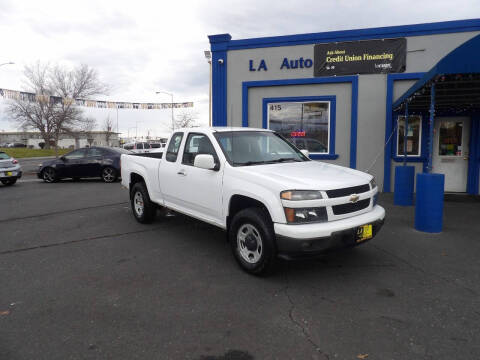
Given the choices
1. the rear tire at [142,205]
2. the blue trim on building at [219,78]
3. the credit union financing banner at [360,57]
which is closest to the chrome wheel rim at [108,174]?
the blue trim on building at [219,78]

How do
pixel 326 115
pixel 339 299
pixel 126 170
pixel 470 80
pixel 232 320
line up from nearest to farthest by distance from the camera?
pixel 232 320
pixel 339 299
pixel 470 80
pixel 126 170
pixel 326 115

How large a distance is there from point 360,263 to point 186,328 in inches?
104

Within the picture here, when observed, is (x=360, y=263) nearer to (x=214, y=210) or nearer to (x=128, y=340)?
(x=214, y=210)

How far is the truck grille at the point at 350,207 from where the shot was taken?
3.99m

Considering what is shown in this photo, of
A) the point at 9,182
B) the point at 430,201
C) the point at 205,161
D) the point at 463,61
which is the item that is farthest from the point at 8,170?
the point at 463,61

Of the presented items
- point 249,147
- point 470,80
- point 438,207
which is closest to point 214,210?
point 249,147

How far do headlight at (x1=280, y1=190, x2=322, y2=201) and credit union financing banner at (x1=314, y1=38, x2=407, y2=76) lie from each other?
8.10 meters

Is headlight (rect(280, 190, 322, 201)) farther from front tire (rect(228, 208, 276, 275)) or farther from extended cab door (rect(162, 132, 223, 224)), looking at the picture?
extended cab door (rect(162, 132, 223, 224))

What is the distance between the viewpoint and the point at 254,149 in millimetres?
5145

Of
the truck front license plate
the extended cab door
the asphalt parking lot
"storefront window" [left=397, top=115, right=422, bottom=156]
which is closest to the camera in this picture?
the asphalt parking lot

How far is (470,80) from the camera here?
6.69 meters

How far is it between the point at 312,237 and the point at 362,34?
8.90 meters

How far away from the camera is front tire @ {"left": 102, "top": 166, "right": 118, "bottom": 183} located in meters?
14.4

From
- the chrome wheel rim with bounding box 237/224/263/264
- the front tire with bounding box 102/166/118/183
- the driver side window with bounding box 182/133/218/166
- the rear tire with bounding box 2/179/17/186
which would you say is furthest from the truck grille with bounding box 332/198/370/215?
the rear tire with bounding box 2/179/17/186
